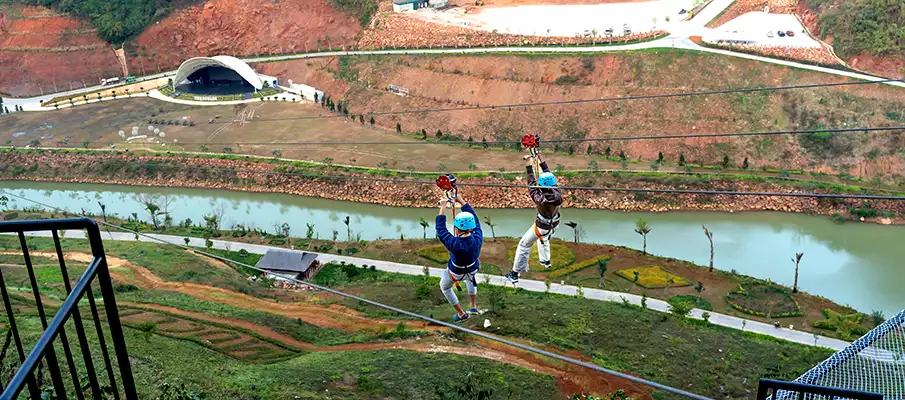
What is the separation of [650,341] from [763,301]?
7.06 metres

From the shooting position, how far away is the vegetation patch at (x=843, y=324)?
21.7 meters

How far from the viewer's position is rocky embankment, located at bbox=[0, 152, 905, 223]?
3341 cm

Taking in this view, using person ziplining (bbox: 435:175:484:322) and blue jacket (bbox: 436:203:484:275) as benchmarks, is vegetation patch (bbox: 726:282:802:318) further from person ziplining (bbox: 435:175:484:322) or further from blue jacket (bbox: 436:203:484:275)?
blue jacket (bbox: 436:203:484:275)

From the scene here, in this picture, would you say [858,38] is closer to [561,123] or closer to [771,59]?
[771,59]

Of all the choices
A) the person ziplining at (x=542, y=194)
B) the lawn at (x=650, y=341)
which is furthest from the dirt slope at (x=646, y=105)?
the person ziplining at (x=542, y=194)

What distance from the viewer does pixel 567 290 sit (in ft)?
80.5

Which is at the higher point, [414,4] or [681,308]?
[414,4]

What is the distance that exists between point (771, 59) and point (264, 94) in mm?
29891

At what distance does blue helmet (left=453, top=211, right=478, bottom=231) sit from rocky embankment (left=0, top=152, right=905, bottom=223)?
56.2ft

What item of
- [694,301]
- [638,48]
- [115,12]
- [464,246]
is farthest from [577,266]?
[115,12]

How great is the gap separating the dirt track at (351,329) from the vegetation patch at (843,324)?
9138 millimetres

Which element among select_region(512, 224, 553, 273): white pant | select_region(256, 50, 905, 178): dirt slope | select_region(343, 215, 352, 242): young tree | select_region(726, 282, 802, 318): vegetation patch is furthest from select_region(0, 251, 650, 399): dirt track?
select_region(256, 50, 905, 178): dirt slope

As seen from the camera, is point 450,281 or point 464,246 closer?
point 464,246

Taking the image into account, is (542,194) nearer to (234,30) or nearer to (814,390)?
(814,390)
